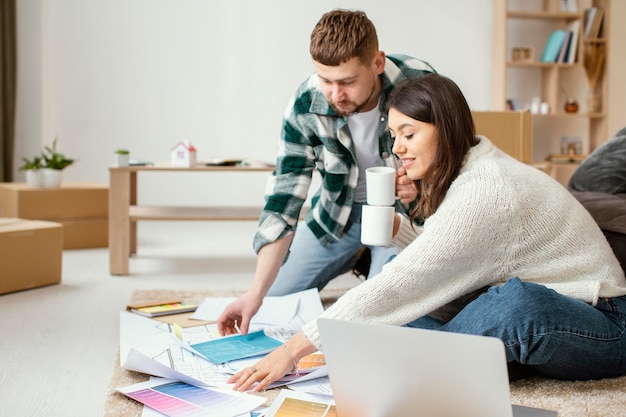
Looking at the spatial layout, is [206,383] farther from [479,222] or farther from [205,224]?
[205,224]

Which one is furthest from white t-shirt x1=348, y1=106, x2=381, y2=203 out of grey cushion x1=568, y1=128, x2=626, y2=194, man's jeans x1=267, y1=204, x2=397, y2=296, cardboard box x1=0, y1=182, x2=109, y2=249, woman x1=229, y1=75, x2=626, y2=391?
cardboard box x1=0, y1=182, x2=109, y2=249

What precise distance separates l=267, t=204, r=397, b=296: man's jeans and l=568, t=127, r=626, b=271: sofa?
674 mm

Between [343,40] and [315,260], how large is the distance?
0.87 meters

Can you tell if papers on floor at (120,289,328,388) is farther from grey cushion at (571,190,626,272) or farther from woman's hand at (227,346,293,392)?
grey cushion at (571,190,626,272)

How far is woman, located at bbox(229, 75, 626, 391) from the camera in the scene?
4.75 feet

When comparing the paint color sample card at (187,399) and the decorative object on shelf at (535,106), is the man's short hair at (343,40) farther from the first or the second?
the decorative object on shelf at (535,106)

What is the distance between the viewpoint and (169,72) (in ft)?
17.3

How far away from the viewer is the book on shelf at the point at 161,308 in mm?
2260

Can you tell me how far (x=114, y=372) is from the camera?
1728mm

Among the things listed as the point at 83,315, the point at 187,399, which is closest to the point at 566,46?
the point at 83,315

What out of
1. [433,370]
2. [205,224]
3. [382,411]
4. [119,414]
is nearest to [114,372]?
[119,414]

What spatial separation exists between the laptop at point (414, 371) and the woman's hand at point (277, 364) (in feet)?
0.68

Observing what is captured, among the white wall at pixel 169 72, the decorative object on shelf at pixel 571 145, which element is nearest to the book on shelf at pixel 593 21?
the decorative object on shelf at pixel 571 145

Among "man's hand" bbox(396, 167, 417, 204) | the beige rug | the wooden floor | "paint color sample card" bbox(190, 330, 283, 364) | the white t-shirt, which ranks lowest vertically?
the wooden floor
